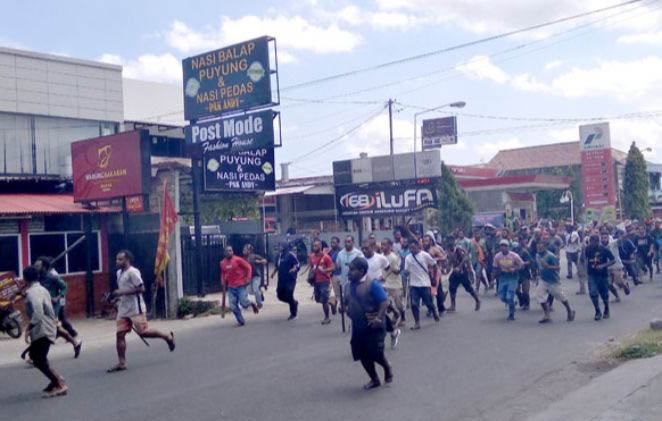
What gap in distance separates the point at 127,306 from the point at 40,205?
8514 mm

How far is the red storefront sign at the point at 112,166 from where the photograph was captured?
57.2 ft

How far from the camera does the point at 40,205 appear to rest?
59.5 ft

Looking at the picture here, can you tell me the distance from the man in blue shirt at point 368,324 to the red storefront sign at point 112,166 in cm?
992

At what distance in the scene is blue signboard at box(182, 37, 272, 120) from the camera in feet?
63.1

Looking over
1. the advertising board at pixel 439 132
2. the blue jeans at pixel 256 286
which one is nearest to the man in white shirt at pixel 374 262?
the blue jeans at pixel 256 286

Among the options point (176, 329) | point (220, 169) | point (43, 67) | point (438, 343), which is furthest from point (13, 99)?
point (438, 343)

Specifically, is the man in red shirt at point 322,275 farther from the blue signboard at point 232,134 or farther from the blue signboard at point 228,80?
the blue signboard at point 228,80

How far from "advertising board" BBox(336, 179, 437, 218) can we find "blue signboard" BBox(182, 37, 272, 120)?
8.21 metres

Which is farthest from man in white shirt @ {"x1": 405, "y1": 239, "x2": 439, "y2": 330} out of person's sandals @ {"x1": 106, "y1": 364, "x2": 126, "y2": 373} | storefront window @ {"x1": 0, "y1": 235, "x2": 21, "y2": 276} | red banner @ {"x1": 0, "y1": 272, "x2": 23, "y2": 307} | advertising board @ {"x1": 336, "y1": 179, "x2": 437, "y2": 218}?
advertising board @ {"x1": 336, "y1": 179, "x2": 437, "y2": 218}

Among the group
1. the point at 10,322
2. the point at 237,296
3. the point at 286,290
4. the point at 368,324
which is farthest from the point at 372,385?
the point at 10,322

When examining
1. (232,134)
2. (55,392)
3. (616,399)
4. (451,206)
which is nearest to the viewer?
(616,399)

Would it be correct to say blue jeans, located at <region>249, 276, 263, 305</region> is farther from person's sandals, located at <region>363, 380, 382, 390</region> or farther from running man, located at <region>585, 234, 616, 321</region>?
person's sandals, located at <region>363, 380, 382, 390</region>

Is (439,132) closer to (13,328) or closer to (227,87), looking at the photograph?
(227,87)

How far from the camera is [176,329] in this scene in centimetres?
1573
